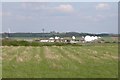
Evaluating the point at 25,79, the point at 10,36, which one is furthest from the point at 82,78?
the point at 10,36

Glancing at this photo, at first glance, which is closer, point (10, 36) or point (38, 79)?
point (38, 79)

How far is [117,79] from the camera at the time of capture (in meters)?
13.4

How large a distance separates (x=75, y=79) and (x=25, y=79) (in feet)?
7.23

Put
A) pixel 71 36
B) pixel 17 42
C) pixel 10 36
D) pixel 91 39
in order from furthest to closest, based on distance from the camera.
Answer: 1. pixel 71 36
2. pixel 91 39
3. pixel 10 36
4. pixel 17 42

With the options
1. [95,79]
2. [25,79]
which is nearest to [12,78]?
[25,79]

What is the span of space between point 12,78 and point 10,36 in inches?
2514

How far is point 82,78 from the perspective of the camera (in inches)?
531

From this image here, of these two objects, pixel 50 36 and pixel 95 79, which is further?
pixel 50 36

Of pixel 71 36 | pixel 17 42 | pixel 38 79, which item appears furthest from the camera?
pixel 71 36

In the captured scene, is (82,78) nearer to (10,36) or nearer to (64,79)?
(64,79)

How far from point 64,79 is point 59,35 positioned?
9434 centimetres

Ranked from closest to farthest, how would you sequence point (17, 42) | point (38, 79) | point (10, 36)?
point (38, 79) < point (17, 42) < point (10, 36)

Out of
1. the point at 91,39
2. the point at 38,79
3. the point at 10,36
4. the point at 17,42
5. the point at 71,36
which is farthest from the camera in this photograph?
the point at 71,36

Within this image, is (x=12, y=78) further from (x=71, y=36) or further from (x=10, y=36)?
(x=71, y=36)
